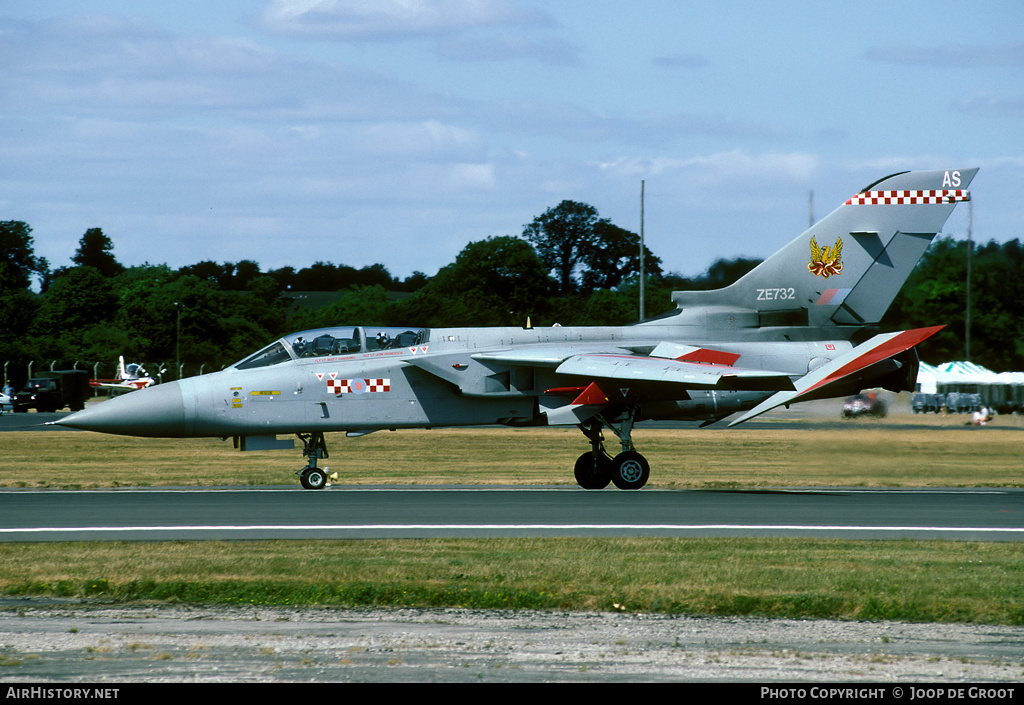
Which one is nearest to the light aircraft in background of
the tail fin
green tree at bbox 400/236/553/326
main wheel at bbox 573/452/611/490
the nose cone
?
green tree at bbox 400/236/553/326

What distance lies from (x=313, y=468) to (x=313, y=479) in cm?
27

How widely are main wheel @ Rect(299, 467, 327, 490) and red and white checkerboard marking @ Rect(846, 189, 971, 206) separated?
10.5 metres

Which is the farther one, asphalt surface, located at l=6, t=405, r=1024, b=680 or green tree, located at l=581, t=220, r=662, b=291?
green tree, located at l=581, t=220, r=662, b=291

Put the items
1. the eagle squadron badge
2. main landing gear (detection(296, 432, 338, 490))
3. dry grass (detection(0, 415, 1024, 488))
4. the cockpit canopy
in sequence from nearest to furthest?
dry grass (detection(0, 415, 1024, 488)), main landing gear (detection(296, 432, 338, 490)), the cockpit canopy, the eagle squadron badge

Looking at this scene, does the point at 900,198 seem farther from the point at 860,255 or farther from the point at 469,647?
the point at 469,647

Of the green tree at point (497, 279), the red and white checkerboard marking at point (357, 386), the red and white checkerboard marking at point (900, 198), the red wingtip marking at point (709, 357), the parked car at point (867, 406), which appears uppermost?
the green tree at point (497, 279)

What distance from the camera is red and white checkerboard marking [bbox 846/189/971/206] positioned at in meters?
20.0

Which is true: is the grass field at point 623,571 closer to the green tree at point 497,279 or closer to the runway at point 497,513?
the runway at point 497,513

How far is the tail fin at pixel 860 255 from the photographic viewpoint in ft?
65.8

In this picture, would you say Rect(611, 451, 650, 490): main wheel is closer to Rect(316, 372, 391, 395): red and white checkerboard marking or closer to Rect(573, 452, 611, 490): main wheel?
Rect(573, 452, 611, 490): main wheel

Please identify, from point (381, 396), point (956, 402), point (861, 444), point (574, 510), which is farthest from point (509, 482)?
point (956, 402)

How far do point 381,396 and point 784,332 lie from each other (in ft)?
24.2

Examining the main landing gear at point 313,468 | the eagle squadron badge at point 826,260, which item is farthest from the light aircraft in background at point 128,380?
the eagle squadron badge at point 826,260

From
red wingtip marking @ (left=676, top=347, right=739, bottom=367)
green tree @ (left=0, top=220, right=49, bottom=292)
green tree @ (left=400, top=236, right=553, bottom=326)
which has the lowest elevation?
red wingtip marking @ (left=676, top=347, right=739, bottom=367)
